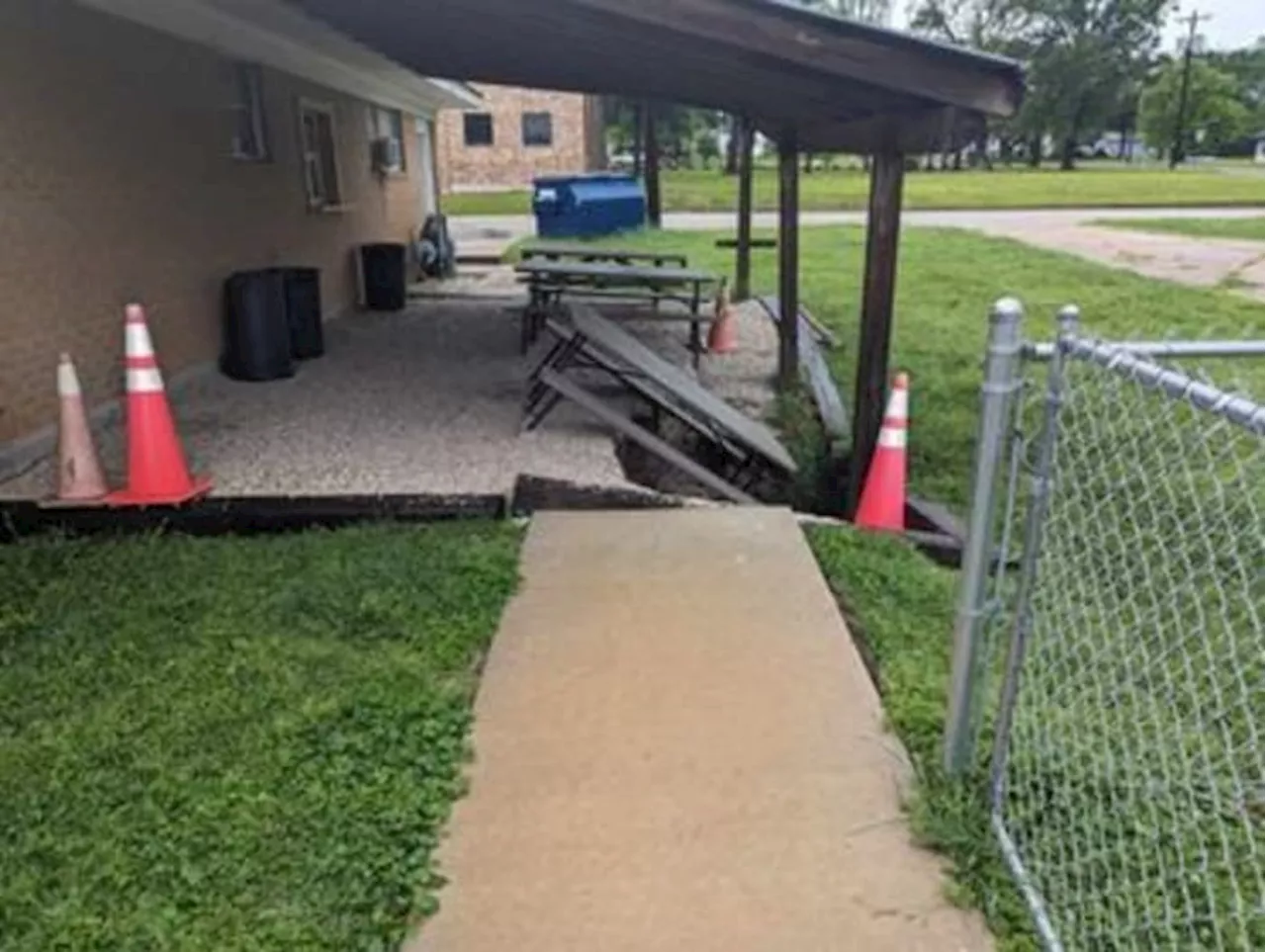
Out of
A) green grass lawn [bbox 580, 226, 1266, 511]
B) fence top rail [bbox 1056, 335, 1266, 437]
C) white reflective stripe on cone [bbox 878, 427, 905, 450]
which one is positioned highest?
fence top rail [bbox 1056, 335, 1266, 437]

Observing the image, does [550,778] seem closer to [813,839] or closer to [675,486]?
[813,839]

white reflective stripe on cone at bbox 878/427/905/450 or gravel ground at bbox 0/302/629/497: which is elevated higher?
white reflective stripe on cone at bbox 878/427/905/450

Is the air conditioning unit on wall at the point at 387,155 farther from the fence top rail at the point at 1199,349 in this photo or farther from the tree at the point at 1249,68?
the tree at the point at 1249,68

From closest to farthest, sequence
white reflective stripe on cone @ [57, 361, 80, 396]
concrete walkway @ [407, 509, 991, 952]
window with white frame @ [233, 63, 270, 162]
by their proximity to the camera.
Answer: concrete walkway @ [407, 509, 991, 952] → white reflective stripe on cone @ [57, 361, 80, 396] → window with white frame @ [233, 63, 270, 162]

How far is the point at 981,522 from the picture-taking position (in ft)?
8.50

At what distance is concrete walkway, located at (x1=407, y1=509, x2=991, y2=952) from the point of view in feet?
7.93

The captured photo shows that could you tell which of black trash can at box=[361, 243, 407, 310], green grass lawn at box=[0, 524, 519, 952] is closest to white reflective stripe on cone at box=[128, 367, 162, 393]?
green grass lawn at box=[0, 524, 519, 952]

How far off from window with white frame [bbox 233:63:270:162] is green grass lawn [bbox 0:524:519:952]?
5.23m

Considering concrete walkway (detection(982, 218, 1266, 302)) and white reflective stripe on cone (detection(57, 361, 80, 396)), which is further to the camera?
concrete walkway (detection(982, 218, 1266, 302))

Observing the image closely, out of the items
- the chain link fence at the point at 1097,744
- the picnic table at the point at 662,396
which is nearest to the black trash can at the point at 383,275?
the picnic table at the point at 662,396

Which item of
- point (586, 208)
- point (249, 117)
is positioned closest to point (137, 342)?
point (249, 117)

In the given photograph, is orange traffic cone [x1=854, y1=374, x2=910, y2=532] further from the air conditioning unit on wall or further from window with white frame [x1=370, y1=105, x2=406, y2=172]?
the air conditioning unit on wall

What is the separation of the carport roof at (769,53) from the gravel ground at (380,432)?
83.6 inches

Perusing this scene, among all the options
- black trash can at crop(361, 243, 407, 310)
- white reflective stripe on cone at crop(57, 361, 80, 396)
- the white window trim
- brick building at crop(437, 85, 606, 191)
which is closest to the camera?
white reflective stripe on cone at crop(57, 361, 80, 396)
